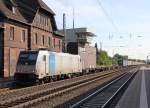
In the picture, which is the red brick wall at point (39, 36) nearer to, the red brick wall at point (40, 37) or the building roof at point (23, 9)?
the red brick wall at point (40, 37)

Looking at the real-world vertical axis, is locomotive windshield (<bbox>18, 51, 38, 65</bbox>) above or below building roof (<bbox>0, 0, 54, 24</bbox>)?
below

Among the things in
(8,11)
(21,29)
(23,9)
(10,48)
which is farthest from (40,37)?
(10,48)

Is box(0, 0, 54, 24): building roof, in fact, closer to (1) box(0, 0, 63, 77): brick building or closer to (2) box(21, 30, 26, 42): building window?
(1) box(0, 0, 63, 77): brick building

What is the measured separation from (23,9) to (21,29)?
4094 mm

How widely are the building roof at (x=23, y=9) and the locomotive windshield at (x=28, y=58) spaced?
13.4m

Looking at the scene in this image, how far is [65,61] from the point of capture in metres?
42.4

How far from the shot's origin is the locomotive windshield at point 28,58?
30902 millimetres

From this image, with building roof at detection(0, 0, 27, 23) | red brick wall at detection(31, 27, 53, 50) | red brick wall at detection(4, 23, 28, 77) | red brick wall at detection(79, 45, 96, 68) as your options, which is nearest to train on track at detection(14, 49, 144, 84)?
red brick wall at detection(4, 23, 28, 77)

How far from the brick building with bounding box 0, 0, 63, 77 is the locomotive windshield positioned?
477 inches

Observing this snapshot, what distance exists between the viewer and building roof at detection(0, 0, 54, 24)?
4600 cm

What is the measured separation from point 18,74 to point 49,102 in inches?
473

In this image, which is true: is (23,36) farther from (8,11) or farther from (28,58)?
(28,58)

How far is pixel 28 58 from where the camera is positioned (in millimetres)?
31109

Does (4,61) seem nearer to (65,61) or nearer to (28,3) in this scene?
(65,61)
